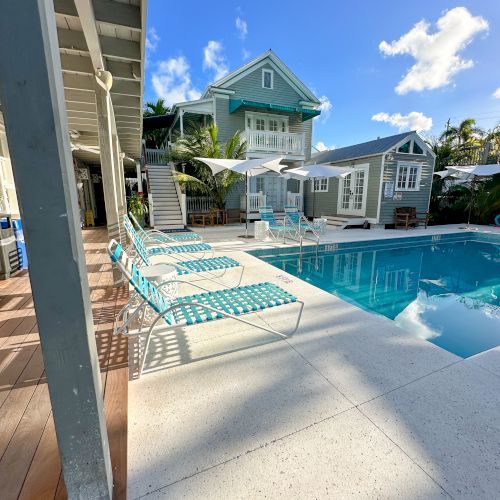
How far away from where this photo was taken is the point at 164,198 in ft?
42.7

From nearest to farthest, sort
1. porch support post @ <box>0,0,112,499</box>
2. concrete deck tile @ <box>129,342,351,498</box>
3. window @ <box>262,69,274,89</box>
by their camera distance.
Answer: porch support post @ <box>0,0,112,499</box> → concrete deck tile @ <box>129,342,351,498</box> → window @ <box>262,69,274,89</box>

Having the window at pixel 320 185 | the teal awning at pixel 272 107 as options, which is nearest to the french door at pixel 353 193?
the window at pixel 320 185

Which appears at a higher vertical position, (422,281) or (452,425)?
(452,425)

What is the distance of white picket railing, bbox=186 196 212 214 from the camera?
13.1 metres

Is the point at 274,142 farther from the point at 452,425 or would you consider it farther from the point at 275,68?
the point at 452,425

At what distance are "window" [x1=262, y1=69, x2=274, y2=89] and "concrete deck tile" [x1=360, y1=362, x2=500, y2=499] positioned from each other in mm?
15692

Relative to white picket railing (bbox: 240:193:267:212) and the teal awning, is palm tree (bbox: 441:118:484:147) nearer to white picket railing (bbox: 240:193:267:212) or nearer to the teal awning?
the teal awning

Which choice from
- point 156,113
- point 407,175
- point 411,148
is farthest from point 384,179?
point 156,113

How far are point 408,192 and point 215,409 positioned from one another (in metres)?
14.2

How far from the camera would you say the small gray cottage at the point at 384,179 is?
1241 centimetres

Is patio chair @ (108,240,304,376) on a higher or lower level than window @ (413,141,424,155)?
lower

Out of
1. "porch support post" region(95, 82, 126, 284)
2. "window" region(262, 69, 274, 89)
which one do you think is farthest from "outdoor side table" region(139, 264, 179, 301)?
"window" region(262, 69, 274, 89)

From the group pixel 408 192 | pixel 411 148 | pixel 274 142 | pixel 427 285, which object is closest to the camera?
pixel 427 285

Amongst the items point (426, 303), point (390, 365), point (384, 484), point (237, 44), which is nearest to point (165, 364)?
point (384, 484)
